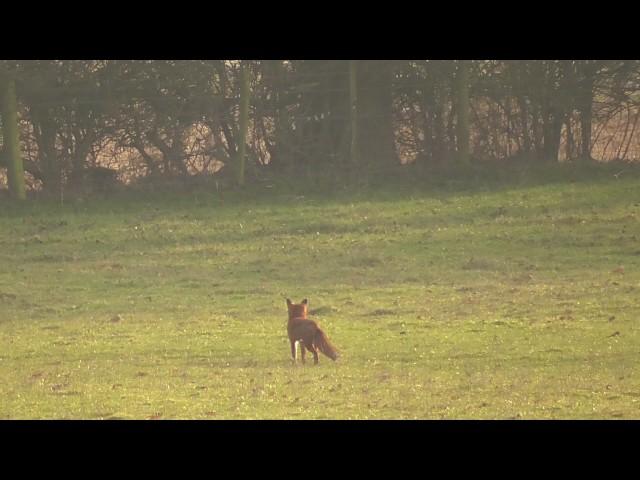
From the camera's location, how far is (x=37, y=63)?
1078 inches

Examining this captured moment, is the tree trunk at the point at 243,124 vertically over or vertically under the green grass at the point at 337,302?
over

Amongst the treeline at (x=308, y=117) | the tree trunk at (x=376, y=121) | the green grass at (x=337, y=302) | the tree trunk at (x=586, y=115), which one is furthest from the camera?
the tree trunk at (x=376, y=121)

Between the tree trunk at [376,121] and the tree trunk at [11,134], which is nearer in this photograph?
the tree trunk at [11,134]

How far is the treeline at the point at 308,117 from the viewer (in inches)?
1114

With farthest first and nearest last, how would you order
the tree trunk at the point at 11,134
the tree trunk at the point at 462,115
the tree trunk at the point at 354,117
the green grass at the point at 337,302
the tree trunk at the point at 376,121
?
the tree trunk at the point at 376,121, the tree trunk at the point at 354,117, the tree trunk at the point at 462,115, the tree trunk at the point at 11,134, the green grass at the point at 337,302

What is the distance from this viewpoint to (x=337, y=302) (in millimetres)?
17375

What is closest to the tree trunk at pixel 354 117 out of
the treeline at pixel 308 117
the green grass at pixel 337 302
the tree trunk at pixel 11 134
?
the treeline at pixel 308 117

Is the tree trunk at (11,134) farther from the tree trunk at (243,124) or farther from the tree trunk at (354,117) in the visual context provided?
the tree trunk at (354,117)

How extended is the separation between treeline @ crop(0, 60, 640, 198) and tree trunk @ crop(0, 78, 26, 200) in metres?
0.74

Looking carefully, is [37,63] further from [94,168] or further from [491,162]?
[491,162]

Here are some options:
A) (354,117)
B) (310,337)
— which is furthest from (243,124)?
(310,337)

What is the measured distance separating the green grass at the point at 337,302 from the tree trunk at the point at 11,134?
799mm

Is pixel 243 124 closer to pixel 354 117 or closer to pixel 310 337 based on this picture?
pixel 354 117
